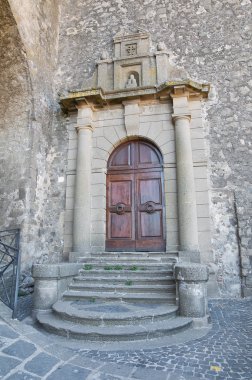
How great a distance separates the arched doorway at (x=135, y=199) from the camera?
227 inches

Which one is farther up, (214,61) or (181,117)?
(214,61)

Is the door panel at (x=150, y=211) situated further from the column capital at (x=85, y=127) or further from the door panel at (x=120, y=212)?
the column capital at (x=85, y=127)

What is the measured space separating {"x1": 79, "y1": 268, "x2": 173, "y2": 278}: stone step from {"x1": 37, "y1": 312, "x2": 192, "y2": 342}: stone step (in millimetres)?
1104

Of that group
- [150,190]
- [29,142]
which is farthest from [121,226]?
[29,142]

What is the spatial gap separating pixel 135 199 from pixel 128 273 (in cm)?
185

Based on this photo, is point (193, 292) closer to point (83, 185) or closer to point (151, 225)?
point (151, 225)

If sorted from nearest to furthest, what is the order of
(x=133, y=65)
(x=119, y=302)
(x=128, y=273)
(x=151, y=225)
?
1. (x=119, y=302)
2. (x=128, y=273)
3. (x=151, y=225)
4. (x=133, y=65)

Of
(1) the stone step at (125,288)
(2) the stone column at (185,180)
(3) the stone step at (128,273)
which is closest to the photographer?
(1) the stone step at (125,288)

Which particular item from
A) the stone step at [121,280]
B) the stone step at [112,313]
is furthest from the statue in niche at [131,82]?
the stone step at [112,313]

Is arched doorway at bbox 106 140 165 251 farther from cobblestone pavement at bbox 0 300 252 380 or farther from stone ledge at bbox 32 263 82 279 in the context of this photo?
cobblestone pavement at bbox 0 300 252 380

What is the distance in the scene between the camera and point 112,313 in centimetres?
334

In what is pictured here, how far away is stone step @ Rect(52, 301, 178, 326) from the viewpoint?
322 cm

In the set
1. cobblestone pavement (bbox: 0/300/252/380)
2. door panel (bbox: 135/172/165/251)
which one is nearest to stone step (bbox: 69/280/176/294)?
cobblestone pavement (bbox: 0/300/252/380)

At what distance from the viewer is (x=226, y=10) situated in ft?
21.6
